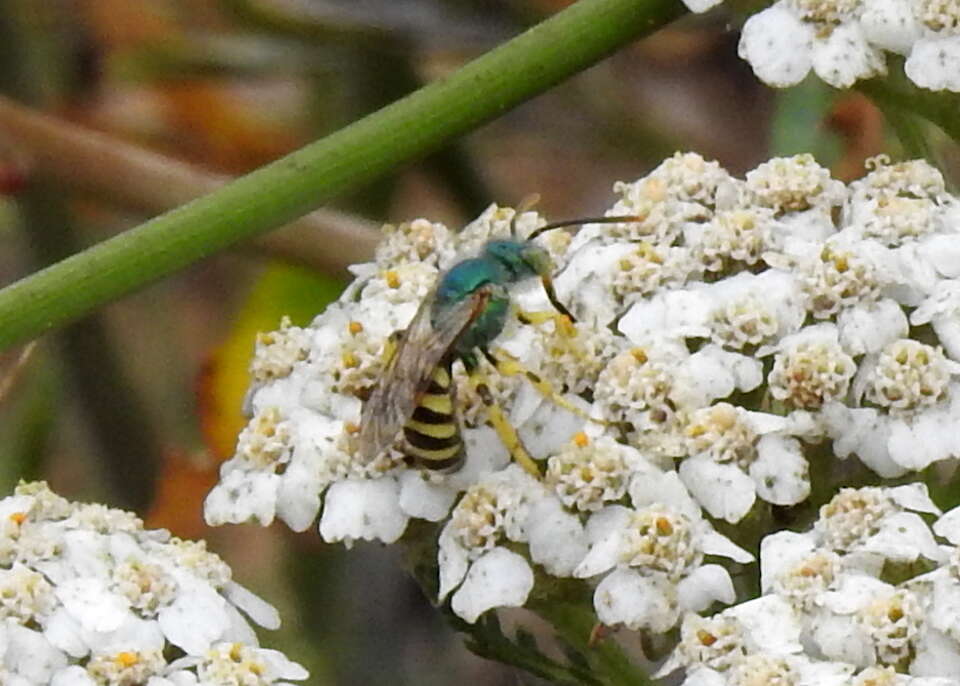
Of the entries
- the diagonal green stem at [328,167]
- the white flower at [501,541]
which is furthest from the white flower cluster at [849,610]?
the diagonal green stem at [328,167]

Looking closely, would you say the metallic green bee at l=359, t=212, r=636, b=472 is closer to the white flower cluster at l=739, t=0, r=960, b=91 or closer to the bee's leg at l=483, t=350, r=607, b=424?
the bee's leg at l=483, t=350, r=607, b=424

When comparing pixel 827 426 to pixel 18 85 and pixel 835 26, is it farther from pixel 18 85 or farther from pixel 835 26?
pixel 18 85

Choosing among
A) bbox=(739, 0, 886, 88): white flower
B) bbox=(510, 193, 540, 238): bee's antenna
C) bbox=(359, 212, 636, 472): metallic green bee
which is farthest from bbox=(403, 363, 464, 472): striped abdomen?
bbox=(739, 0, 886, 88): white flower

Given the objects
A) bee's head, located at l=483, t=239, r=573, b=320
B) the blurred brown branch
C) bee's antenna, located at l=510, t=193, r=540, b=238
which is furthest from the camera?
the blurred brown branch

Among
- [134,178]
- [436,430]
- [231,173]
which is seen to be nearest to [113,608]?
[436,430]

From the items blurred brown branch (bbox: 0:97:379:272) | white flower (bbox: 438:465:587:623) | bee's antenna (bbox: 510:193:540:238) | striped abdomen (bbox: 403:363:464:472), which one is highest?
blurred brown branch (bbox: 0:97:379:272)

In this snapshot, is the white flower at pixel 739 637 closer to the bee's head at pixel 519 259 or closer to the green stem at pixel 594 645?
the green stem at pixel 594 645
